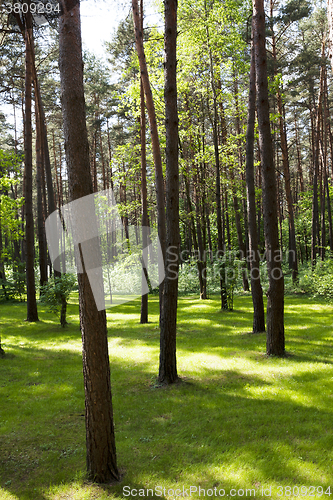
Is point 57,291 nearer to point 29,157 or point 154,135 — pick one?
point 29,157

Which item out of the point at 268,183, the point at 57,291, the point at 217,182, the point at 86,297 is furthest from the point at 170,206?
the point at 217,182

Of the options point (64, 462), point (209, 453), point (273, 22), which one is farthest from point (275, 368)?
point (273, 22)

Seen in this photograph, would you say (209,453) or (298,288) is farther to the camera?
(298,288)

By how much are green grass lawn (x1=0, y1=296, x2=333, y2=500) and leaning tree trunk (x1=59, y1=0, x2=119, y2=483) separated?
324 mm

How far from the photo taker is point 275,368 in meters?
6.79

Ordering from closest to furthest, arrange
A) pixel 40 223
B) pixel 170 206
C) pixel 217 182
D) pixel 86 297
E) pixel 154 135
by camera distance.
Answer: pixel 86 297, pixel 170 206, pixel 154 135, pixel 217 182, pixel 40 223

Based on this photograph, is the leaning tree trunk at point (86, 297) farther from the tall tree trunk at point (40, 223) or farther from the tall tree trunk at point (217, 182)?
the tall tree trunk at point (40, 223)

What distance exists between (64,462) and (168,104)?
5.80 metres

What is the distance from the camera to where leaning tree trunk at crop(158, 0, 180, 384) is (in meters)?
6.25

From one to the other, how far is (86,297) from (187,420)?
273 cm

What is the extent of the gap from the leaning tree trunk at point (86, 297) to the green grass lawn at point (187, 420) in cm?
32

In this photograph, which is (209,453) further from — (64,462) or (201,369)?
(201,369)

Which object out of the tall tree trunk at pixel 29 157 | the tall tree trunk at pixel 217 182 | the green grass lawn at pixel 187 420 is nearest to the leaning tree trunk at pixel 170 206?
the green grass lawn at pixel 187 420

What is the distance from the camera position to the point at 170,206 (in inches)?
249
